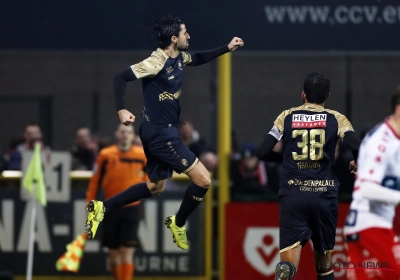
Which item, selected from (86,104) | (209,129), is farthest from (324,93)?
(86,104)

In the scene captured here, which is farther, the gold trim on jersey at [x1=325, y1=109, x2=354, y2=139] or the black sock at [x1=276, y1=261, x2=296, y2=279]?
the gold trim on jersey at [x1=325, y1=109, x2=354, y2=139]

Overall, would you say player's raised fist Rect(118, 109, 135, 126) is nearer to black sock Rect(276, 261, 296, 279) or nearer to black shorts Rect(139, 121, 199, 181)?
black shorts Rect(139, 121, 199, 181)

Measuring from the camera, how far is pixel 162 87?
8430 millimetres

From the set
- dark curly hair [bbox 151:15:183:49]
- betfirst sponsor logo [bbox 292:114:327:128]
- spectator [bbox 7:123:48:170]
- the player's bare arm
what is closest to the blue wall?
dark curly hair [bbox 151:15:183:49]

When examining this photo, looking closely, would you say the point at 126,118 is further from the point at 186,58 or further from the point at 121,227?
the point at 121,227

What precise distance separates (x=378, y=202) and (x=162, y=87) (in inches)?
86.7

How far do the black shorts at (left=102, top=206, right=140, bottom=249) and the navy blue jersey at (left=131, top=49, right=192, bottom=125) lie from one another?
3134mm

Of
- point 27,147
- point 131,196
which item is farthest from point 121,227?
point 131,196

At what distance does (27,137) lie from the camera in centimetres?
1295

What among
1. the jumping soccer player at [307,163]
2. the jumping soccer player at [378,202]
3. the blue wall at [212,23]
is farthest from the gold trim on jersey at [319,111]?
the blue wall at [212,23]

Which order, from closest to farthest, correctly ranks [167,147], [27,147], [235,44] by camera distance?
[167,147]
[235,44]
[27,147]

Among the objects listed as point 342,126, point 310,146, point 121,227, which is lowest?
point 121,227

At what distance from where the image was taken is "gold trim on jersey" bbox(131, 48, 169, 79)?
8.21 m

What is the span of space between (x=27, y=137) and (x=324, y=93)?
603 centimetres
